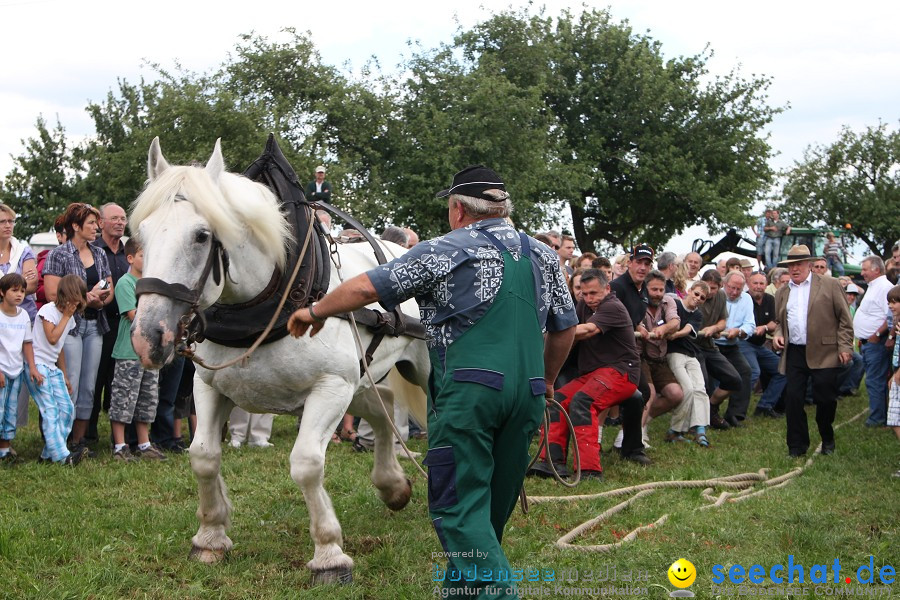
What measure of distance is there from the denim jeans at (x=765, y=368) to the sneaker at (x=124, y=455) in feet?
24.7

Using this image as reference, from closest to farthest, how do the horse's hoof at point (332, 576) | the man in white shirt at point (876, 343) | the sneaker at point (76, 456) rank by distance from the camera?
1. the horse's hoof at point (332, 576)
2. the sneaker at point (76, 456)
3. the man in white shirt at point (876, 343)

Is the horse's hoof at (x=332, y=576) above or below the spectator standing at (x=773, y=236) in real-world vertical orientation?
below

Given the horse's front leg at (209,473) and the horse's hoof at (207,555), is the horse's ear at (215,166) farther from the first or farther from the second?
the horse's hoof at (207,555)

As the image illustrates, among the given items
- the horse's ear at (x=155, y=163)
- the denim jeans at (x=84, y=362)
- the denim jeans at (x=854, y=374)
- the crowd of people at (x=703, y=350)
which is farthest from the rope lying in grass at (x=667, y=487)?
the denim jeans at (x=854, y=374)

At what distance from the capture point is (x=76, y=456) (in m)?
7.27

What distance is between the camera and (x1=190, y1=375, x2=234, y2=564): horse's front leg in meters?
4.64

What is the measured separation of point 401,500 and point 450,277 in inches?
107

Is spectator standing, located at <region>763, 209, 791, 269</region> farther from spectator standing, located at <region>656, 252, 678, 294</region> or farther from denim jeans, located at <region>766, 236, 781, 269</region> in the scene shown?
spectator standing, located at <region>656, 252, 678, 294</region>

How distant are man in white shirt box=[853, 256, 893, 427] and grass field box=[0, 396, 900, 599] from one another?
264 cm

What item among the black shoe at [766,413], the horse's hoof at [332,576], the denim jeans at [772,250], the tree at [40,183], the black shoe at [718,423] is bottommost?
the horse's hoof at [332,576]

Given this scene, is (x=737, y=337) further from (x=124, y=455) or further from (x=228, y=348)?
(x=228, y=348)

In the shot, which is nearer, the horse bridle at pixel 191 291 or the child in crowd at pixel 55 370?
the horse bridle at pixel 191 291

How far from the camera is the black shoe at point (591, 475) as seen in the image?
7516 mm

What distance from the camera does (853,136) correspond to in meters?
38.0
